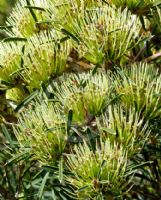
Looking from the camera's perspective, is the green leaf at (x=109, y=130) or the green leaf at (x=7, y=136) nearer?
the green leaf at (x=109, y=130)

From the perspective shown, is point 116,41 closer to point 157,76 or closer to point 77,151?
point 157,76

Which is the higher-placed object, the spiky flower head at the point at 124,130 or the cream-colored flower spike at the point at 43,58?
the cream-colored flower spike at the point at 43,58

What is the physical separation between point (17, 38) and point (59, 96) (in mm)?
151

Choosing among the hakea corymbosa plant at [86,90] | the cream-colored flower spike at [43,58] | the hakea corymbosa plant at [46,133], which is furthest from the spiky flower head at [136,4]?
the hakea corymbosa plant at [46,133]

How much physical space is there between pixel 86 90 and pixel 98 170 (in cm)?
14

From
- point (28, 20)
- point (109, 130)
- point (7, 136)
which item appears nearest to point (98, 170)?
point (109, 130)

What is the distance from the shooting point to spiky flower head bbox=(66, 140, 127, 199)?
1143 mm

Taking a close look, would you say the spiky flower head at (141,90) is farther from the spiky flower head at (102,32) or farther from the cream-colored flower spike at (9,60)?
the cream-colored flower spike at (9,60)

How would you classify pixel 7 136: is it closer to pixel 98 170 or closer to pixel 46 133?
pixel 46 133

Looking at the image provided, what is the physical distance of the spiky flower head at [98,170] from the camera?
3.75 feet

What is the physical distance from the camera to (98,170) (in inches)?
45.2

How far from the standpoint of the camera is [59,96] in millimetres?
1238

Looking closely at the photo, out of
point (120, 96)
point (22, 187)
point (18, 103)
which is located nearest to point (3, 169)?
point (22, 187)

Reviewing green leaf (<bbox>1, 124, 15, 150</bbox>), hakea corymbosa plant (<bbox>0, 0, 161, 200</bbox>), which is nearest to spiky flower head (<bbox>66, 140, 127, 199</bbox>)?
hakea corymbosa plant (<bbox>0, 0, 161, 200</bbox>)
